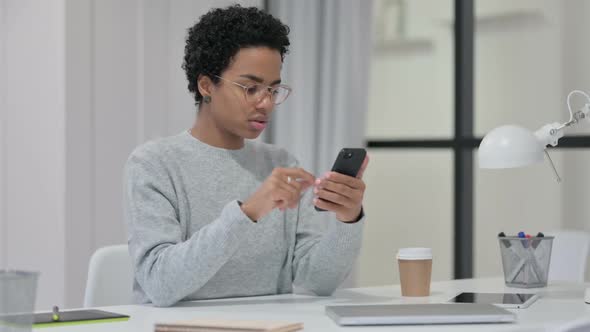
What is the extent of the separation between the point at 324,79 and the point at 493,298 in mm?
2231

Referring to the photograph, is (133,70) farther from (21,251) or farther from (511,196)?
(511,196)

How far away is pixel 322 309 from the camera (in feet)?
5.65

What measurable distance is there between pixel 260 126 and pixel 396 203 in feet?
7.68

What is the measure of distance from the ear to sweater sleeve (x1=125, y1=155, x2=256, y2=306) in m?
0.25

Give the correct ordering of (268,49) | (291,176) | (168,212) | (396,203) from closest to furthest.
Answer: (291,176) → (168,212) → (268,49) → (396,203)

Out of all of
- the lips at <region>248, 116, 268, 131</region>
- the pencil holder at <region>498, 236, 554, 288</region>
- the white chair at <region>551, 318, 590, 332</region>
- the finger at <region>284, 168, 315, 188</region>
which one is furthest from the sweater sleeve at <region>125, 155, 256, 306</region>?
the pencil holder at <region>498, 236, 554, 288</region>

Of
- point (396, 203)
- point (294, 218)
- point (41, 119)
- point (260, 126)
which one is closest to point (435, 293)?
point (294, 218)

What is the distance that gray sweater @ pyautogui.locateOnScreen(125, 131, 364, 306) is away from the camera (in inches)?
69.7

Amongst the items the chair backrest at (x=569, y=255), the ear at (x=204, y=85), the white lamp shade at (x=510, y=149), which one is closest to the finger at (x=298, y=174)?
the white lamp shade at (x=510, y=149)

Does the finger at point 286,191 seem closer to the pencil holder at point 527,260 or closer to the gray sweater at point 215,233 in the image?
the gray sweater at point 215,233

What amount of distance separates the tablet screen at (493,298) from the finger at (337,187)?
1.03 feet

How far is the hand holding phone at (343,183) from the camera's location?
71.7 inches

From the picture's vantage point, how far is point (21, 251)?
3332 millimetres

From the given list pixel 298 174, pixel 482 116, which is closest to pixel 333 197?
pixel 298 174
